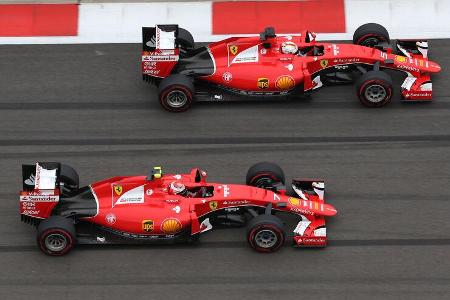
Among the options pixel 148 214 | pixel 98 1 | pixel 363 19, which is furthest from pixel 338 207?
pixel 98 1

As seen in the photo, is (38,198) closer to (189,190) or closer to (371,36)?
(189,190)

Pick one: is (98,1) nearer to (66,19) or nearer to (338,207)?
(66,19)

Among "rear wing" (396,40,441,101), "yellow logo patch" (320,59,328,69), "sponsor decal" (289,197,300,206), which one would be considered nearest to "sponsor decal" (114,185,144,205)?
"sponsor decal" (289,197,300,206)

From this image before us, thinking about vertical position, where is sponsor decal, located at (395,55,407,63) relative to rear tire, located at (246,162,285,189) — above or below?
above

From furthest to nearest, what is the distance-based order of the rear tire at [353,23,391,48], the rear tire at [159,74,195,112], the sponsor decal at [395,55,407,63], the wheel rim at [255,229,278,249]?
the rear tire at [353,23,391,48], the sponsor decal at [395,55,407,63], the rear tire at [159,74,195,112], the wheel rim at [255,229,278,249]

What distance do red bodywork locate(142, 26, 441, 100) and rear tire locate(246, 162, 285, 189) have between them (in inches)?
96.0

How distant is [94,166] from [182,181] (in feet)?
7.44

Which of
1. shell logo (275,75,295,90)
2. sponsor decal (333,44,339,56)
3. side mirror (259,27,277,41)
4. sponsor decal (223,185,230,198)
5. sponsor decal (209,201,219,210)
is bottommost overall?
sponsor decal (209,201,219,210)

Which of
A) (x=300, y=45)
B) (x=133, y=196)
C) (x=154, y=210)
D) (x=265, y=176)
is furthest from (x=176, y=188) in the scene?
(x=300, y=45)

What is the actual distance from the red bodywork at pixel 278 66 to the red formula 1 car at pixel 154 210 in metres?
2.90

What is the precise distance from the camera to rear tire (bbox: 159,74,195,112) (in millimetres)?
22203

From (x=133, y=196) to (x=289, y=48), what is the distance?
175 inches

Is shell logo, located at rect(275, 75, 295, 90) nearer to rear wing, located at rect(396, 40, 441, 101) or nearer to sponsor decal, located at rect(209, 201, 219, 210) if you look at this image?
rear wing, located at rect(396, 40, 441, 101)

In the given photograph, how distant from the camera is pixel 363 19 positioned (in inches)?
973
